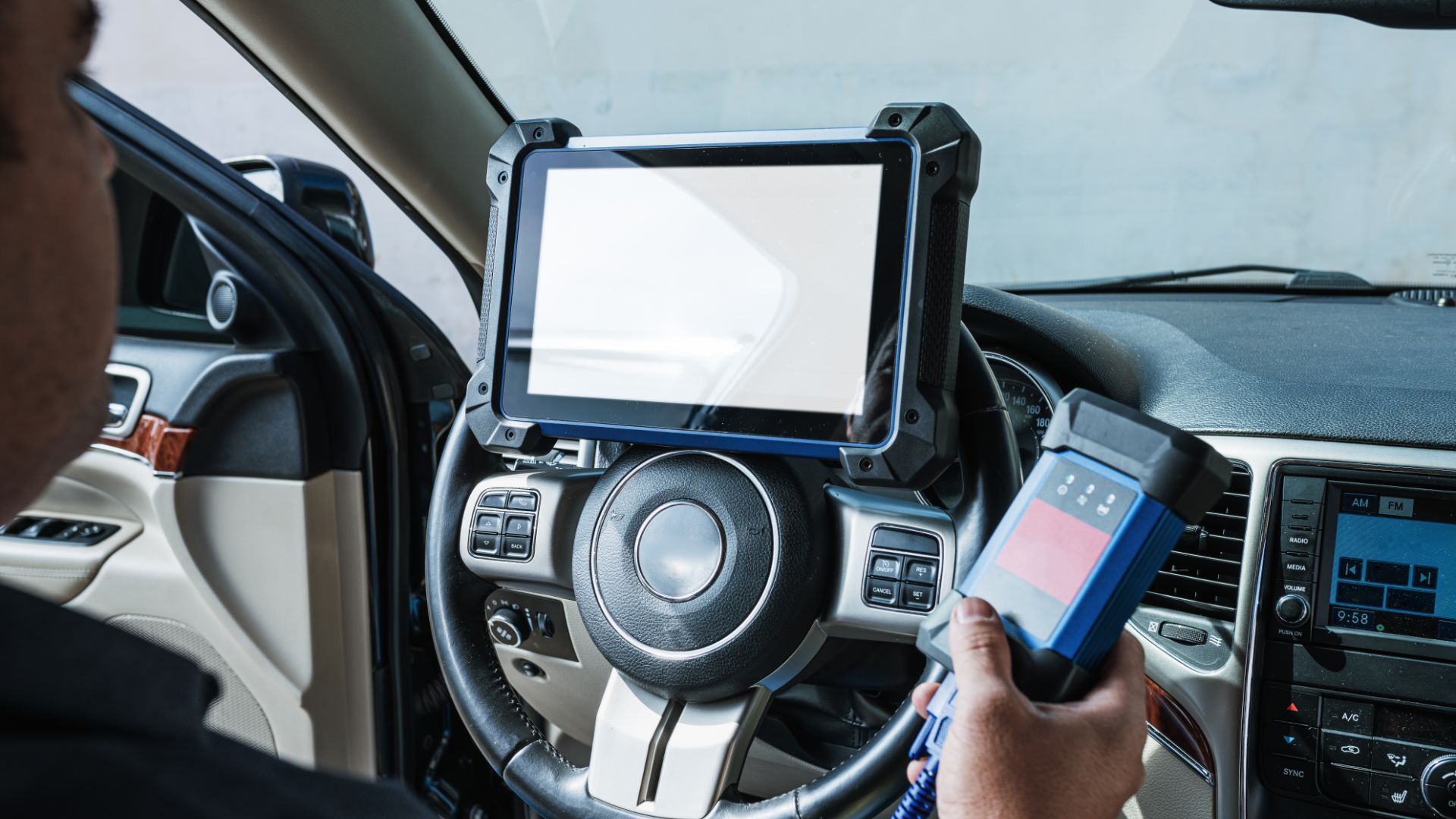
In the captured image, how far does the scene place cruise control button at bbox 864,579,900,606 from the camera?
100 centimetres

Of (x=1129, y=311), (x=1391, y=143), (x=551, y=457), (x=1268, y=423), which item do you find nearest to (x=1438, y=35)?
(x=1391, y=143)

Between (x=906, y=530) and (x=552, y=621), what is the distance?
1.72 ft

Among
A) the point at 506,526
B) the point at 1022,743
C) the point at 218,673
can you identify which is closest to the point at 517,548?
the point at 506,526

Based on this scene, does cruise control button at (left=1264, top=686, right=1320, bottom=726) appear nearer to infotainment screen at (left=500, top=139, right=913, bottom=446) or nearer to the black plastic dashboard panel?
the black plastic dashboard panel

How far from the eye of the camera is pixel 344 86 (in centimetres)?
130

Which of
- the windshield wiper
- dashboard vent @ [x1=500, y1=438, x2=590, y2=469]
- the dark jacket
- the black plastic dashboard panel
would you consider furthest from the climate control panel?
the dark jacket

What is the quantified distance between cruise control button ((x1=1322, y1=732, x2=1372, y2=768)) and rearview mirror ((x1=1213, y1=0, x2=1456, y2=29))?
822mm

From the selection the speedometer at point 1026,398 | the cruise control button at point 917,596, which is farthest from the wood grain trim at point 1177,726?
the cruise control button at point 917,596

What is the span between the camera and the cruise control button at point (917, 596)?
99 centimetres

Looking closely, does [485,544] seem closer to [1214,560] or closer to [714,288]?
[714,288]

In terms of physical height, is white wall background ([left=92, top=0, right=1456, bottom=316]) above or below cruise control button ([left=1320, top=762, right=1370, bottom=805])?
above

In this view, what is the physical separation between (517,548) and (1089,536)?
63 centimetres

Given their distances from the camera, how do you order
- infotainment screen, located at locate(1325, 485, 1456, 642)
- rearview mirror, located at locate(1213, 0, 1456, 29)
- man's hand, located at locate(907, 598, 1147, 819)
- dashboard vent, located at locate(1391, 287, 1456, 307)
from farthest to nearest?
dashboard vent, located at locate(1391, 287, 1456, 307) < rearview mirror, located at locate(1213, 0, 1456, 29) < infotainment screen, located at locate(1325, 485, 1456, 642) < man's hand, located at locate(907, 598, 1147, 819)

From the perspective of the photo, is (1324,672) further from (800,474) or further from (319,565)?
(319,565)
